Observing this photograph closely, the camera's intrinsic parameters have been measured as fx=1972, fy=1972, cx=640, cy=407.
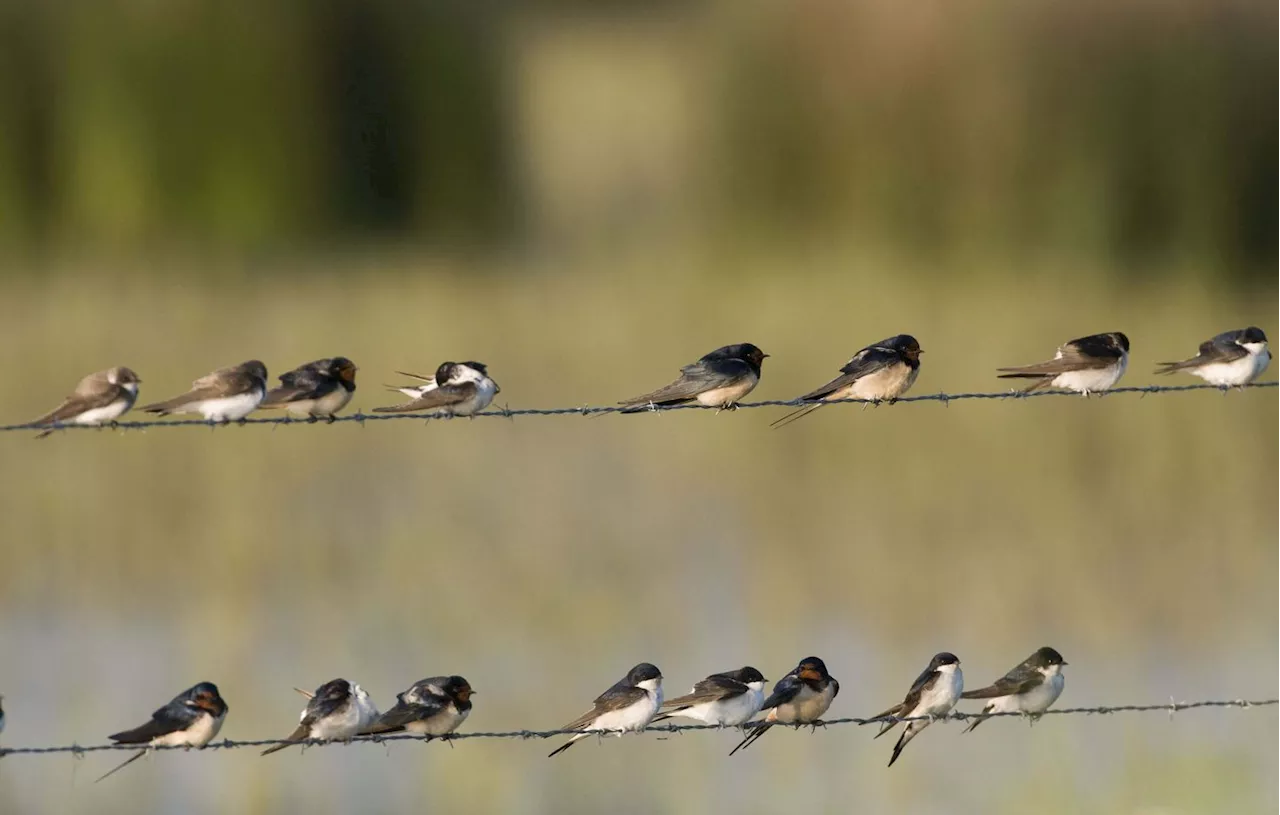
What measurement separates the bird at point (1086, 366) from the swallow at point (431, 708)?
10.4 ft

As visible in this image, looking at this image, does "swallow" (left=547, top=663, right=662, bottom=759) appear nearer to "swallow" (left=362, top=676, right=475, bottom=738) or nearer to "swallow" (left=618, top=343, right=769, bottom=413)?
"swallow" (left=362, top=676, right=475, bottom=738)

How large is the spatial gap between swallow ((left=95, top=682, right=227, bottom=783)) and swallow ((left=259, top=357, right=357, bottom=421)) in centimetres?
153

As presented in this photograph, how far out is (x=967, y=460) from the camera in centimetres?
1752

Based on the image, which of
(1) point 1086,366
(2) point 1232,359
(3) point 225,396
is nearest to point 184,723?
(3) point 225,396

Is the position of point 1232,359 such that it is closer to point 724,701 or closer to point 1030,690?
point 1030,690

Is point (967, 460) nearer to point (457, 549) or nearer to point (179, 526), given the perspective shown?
point (457, 549)

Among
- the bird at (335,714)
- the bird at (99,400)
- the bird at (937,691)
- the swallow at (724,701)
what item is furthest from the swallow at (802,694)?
the bird at (99,400)

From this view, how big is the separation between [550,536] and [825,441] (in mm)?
2954

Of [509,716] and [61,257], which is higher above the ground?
[61,257]

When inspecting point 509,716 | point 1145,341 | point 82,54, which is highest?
point 82,54

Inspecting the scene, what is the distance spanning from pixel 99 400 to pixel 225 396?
576mm

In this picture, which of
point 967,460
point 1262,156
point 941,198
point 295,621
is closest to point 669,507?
point 967,460

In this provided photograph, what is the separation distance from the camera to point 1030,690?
9.45 metres

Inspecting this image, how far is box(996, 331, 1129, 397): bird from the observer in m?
9.93
